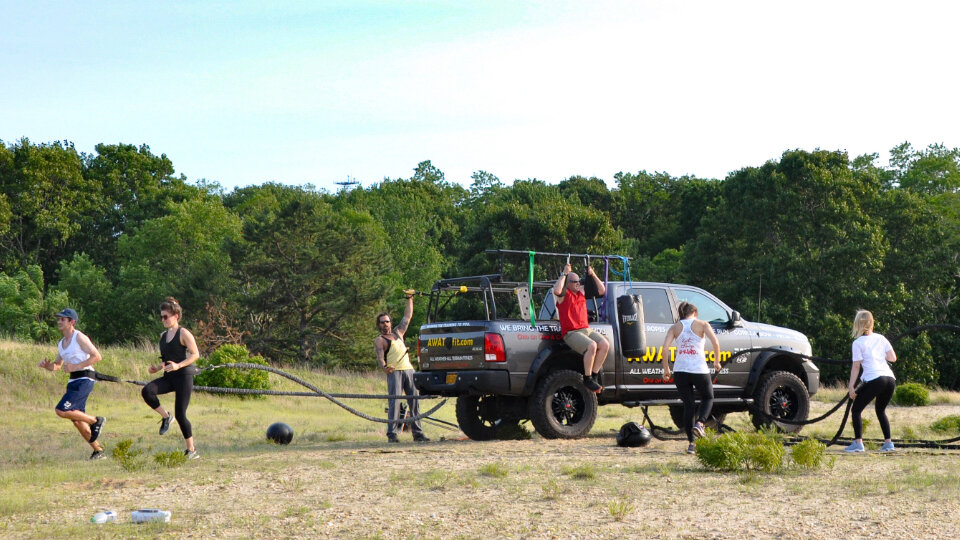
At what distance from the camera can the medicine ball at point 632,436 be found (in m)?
12.6

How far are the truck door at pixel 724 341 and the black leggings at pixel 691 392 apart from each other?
2.34 m

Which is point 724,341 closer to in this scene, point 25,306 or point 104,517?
point 104,517

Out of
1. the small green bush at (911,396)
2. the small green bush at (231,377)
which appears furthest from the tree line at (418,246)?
the small green bush at (231,377)

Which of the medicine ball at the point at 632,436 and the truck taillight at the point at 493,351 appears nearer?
the medicine ball at the point at 632,436

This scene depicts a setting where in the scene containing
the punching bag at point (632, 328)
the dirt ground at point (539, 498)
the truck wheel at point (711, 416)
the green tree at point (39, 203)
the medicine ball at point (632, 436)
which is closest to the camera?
the dirt ground at point (539, 498)

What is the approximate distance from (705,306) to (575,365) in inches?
91.2

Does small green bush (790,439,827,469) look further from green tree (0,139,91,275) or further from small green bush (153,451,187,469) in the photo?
green tree (0,139,91,275)

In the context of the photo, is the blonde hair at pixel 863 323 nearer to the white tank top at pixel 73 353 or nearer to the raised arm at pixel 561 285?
the raised arm at pixel 561 285

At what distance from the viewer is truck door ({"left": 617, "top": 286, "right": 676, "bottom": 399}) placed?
548 inches

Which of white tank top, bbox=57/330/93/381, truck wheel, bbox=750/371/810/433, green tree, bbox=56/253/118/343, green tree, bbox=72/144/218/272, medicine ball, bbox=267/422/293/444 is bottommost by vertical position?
medicine ball, bbox=267/422/293/444

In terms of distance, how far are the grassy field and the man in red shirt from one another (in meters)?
1.00

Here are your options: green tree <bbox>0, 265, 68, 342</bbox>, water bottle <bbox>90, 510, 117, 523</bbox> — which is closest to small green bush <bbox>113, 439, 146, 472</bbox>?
water bottle <bbox>90, 510, 117, 523</bbox>

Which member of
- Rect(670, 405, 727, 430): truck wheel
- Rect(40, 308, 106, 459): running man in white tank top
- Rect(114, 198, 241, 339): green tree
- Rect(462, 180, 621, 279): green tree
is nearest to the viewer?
Rect(40, 308, 106, 459): running man in white tank top

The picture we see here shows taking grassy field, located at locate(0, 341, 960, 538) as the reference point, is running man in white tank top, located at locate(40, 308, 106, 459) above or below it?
Answer: above
